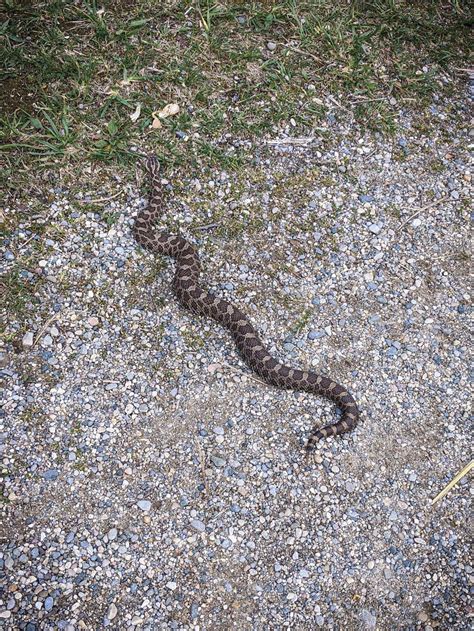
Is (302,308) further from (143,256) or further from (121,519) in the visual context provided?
(121,519)

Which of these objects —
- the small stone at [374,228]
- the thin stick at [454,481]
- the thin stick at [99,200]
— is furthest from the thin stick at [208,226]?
the thin stick at [454,481]

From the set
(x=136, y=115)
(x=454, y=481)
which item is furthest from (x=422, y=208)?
(x=136, y=115)

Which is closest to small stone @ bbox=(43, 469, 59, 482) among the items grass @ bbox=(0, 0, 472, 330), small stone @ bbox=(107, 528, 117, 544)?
small stone @ bbox=(107, 528, 117, 544)

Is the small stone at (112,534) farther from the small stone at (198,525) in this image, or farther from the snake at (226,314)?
the snake at (226,314)

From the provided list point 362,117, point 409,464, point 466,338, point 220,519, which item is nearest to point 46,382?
point 220,519

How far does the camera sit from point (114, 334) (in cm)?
809

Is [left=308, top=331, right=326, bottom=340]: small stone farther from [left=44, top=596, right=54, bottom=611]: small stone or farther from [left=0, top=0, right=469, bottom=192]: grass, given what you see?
[left=44, top=596, right=54, bottom=611]: small stone

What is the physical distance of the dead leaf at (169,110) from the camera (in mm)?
9922

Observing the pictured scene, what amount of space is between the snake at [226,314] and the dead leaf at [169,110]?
890 millimetres

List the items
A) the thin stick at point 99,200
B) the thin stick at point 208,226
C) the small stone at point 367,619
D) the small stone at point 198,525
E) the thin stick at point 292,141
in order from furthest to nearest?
the thin stick at point 292,141 → the thin stick at point 208,226 → the thin stick at point 99,200 → the small stone at point 198,525 → the small stone at point 367,619

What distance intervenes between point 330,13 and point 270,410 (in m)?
6.86

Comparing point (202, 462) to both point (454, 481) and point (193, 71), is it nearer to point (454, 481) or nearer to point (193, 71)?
point (454, 481)

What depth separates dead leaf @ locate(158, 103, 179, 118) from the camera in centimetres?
992

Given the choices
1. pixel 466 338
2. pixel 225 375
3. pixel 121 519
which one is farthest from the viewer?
pixel 466 338
